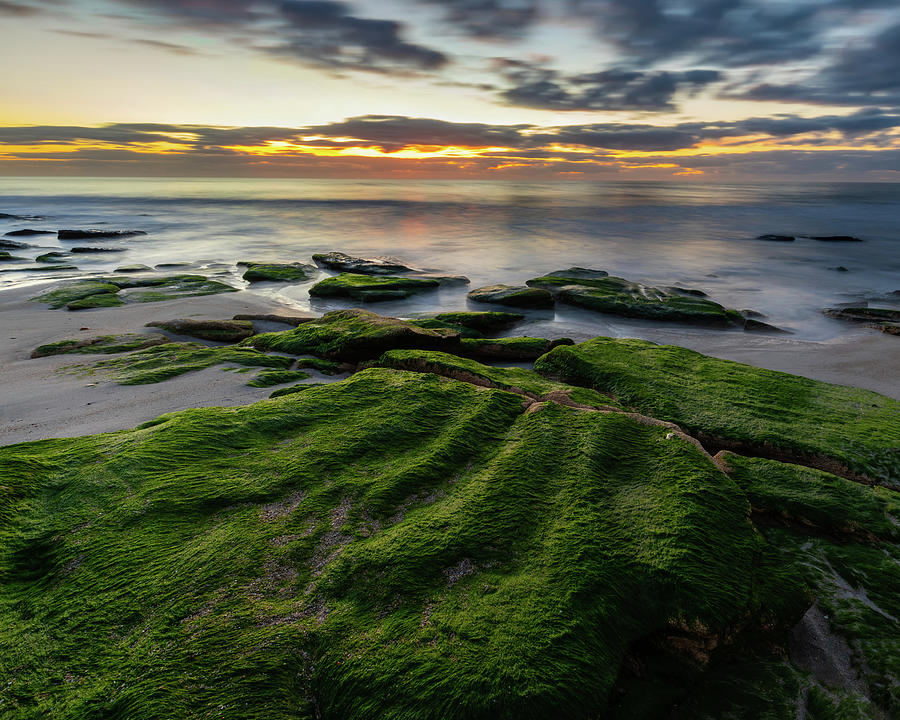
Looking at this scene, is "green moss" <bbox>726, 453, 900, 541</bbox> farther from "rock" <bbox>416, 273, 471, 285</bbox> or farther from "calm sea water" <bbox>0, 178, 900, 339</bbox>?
"rock" <bbox>416, 273, 471, 285</bbox>

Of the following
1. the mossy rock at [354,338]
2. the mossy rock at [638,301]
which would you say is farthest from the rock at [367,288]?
the mossy rock at [354,338]

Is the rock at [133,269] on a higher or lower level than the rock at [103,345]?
lower

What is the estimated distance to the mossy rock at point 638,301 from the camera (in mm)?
15659

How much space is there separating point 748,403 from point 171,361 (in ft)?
33.0

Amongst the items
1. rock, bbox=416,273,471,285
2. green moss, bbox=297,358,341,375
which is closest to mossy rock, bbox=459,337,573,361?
green moss, bbox=297,358,341,375

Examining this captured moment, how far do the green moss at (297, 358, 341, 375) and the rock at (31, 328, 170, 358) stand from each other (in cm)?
381

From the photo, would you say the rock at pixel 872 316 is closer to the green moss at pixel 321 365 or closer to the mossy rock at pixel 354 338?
the mossy rock at pixel 354 338

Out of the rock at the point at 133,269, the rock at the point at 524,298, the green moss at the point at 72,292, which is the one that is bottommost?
the rock at the point at 133,269

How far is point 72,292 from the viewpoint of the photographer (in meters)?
16.3

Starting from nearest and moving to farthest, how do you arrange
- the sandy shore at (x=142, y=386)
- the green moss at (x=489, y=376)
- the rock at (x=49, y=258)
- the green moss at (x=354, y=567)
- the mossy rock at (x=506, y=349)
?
1. the green moss at (x=354, y=567)
2. the sandy shore at (x=142, y=386)
3. the green moss at (x=489, y=376)
4. the mossy rock at (x=506, y=349)
5. the rock at (x=49, y=258)

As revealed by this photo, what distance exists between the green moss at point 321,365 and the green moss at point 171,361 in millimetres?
272

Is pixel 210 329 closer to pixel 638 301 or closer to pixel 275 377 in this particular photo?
pixel 275 377

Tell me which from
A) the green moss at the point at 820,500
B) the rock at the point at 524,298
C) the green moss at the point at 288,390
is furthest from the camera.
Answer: the rock at the point at 524,298

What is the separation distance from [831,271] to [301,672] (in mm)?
32708
